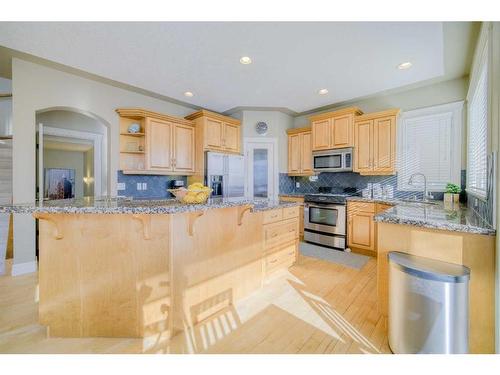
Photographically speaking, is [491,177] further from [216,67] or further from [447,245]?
[216,67]

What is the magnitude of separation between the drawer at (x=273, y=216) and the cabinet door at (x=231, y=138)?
229 cm

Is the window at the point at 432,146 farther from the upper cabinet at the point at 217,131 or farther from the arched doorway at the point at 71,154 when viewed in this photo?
the arched doorway at the point at 71,154

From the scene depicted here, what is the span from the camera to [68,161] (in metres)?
5.41

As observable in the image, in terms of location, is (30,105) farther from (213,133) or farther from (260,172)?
(260,172)

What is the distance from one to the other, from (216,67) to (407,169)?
3299mm

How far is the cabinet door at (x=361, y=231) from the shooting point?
339cm

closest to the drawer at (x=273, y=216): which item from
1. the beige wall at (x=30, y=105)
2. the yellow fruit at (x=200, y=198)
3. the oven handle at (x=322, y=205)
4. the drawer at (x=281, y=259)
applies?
the drawer at (x=281, y=259)

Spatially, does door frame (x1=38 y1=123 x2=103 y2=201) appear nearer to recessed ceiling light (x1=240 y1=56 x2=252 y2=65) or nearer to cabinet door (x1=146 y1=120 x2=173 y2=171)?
cabinet door (x1=146 y1=120 x2=173 y2=171)

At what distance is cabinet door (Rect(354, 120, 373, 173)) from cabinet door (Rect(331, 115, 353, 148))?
10cm

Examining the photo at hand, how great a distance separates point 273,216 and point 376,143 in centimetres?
240

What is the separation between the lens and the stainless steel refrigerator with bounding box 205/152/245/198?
413 centimetres

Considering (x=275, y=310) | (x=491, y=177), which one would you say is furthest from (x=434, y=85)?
(x=275, y=310)

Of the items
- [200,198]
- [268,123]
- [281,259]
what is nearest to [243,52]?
[200,198]

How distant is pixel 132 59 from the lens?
9.00ft
